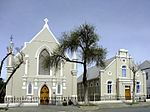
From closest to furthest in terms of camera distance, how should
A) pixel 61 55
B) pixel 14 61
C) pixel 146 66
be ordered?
pixel 61 55
pixel 14 61
pixel 146 66

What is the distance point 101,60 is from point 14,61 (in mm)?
15431

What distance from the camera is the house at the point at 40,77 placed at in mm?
45338

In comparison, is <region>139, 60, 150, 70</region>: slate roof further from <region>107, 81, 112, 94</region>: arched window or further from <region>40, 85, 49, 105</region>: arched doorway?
<region>40, 85, 49, 105</region>: arched doorway

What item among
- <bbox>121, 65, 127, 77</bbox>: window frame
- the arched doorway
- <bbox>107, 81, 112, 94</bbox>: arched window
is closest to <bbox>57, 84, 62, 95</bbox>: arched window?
the arched doorway

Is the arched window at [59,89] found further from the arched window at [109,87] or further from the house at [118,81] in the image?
the arched window at [109,87]

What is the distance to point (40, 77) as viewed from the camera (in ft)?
154

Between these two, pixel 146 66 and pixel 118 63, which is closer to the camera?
pixel 118 63

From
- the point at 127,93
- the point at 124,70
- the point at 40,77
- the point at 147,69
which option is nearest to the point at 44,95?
the point at 40,77

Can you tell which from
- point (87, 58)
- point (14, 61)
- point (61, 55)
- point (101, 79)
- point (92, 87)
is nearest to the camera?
point (87, 58)

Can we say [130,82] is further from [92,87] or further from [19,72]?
[19,72]

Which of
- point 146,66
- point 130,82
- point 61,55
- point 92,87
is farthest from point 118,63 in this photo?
point 61,55

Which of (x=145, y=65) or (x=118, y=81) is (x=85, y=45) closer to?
(x=118, y=81)

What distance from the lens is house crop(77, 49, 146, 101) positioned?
175ft

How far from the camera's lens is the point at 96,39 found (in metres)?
37.9
